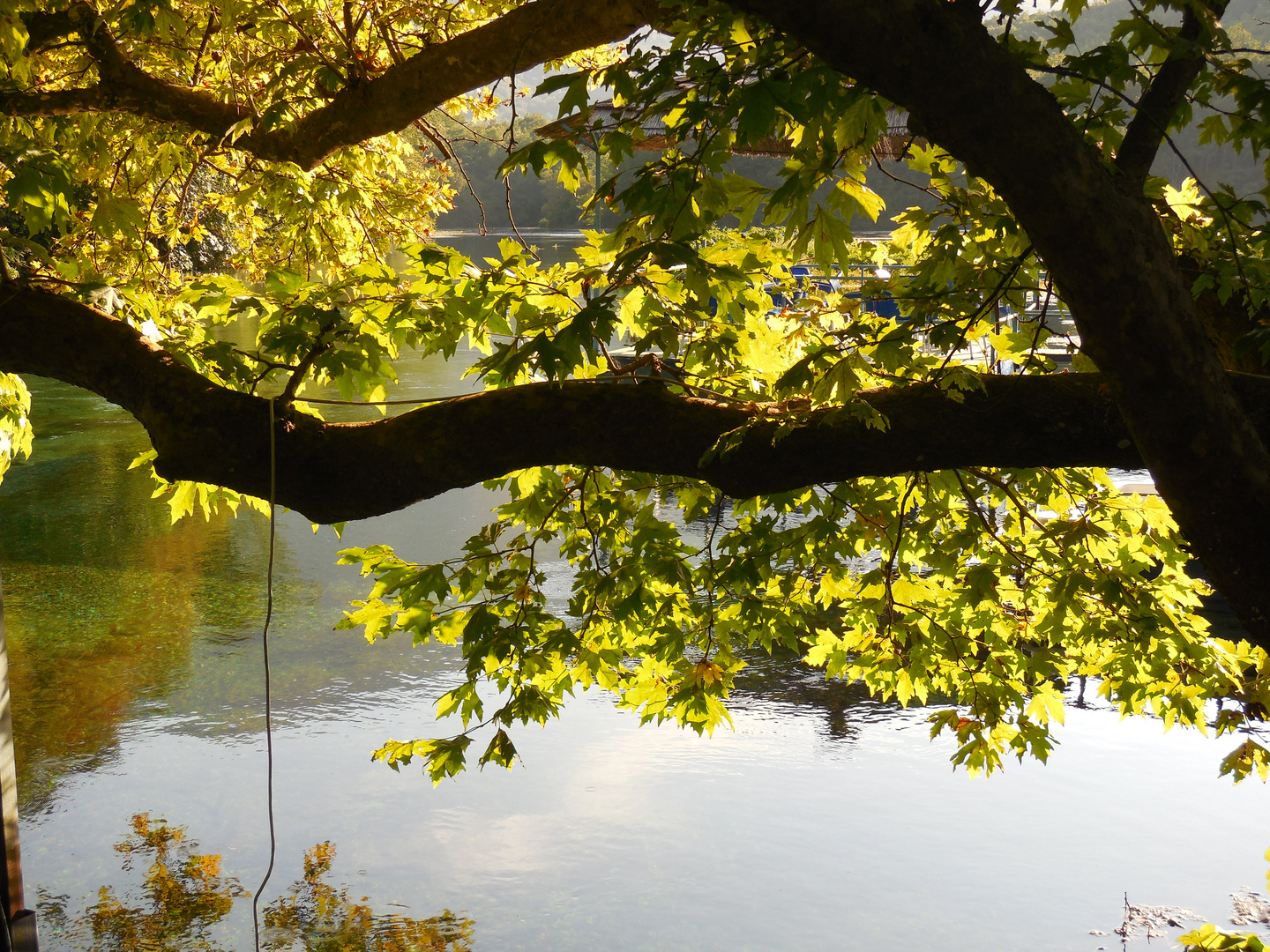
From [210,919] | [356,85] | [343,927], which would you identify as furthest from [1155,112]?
[210,919]

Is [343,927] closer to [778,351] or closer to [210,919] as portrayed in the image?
[210,919]

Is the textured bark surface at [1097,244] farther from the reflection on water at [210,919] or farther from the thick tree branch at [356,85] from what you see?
the reflection on water at [210,919]

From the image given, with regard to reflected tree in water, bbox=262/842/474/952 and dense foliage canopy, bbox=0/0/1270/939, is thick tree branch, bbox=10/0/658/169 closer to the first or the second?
dense foliage canopy, bbox=0/0/1270/939

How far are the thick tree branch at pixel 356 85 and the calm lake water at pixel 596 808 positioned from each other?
14.0 ft

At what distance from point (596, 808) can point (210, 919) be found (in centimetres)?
253

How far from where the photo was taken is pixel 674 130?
2541 millimetres

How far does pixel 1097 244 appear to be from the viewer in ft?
6.23

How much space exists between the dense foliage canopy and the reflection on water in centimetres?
227

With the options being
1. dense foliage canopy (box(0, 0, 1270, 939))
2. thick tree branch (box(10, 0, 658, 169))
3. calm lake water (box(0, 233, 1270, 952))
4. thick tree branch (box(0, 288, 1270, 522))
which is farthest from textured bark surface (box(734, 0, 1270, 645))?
calm lake water (box(0, 233, 1270, 952))

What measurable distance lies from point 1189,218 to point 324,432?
273 cm

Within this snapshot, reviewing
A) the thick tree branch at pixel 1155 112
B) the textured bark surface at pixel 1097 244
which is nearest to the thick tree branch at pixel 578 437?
the textured bark surface at pixel 1097 244

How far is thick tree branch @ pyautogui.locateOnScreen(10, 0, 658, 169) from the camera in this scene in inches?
159

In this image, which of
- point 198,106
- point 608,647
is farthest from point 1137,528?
point 198,106

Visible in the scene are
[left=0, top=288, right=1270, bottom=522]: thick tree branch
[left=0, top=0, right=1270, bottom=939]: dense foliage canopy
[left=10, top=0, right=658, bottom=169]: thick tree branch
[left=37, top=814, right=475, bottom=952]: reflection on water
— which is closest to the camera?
[left=0, top=0, right=1270, bottom=939]: dense foliage canopy
